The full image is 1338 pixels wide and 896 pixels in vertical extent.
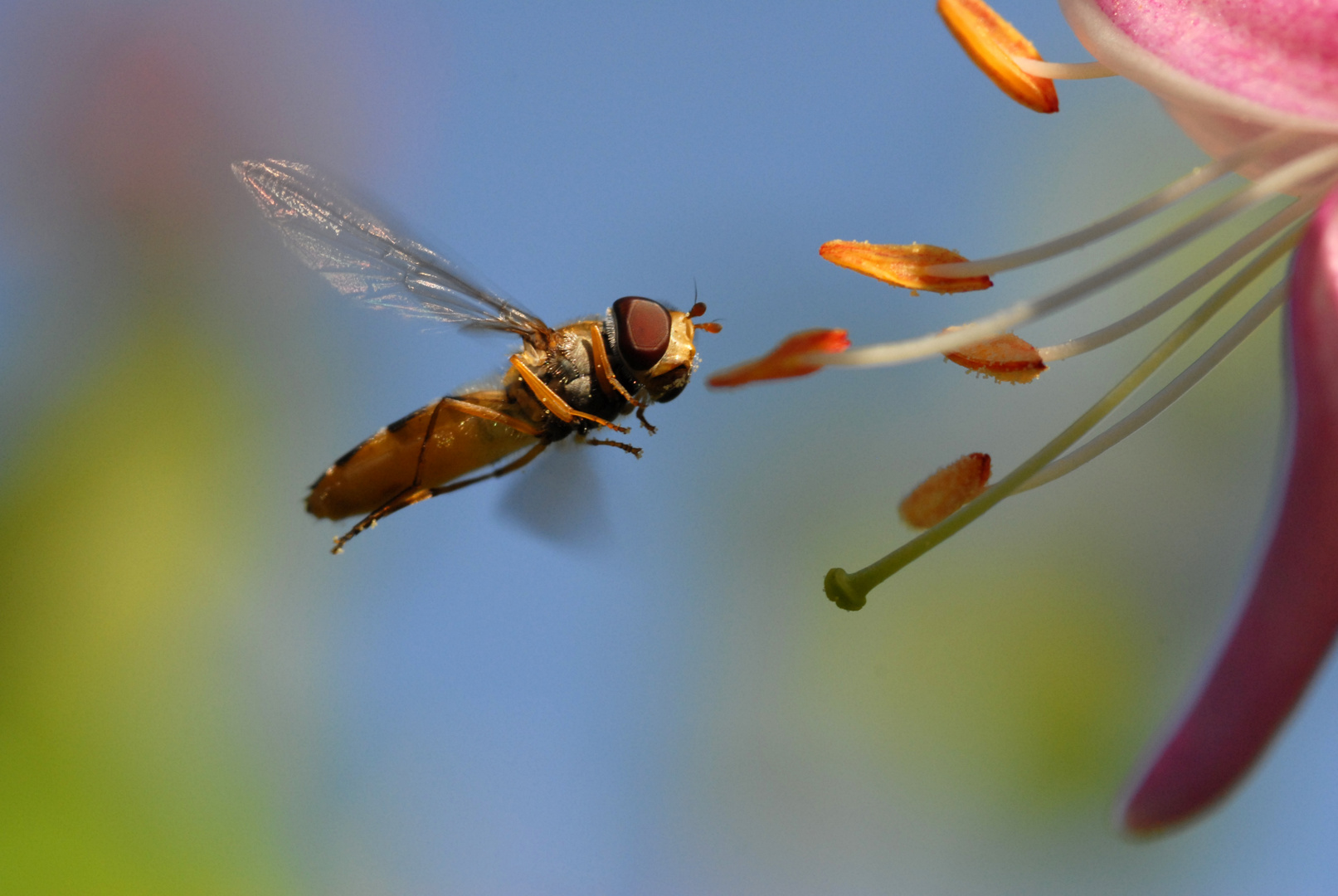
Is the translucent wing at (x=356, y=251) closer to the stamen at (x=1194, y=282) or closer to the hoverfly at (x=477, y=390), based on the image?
the hoverfly at (x=477, y=390)

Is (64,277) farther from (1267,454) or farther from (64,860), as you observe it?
(1267,454)

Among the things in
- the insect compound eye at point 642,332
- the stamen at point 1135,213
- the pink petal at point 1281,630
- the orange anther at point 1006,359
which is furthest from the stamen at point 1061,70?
the insect compound eye at point 642,332

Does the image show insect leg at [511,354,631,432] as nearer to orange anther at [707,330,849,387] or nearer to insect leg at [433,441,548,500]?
insect leg at [433,441,548,500]

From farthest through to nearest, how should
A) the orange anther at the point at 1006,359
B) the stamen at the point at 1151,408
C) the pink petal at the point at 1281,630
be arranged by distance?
1. the orange anther at the point at 1006,359
2. the stamen at the point at 1151,408
3. the pink petal at the point at 1281,630

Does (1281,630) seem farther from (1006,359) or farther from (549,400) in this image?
(549,400)

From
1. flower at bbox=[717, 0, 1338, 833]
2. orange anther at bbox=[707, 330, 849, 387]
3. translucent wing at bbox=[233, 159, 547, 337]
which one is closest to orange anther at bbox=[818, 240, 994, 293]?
flower at bbox=[717, 0, 1338, 833]

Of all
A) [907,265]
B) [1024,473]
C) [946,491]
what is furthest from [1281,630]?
[907,265]
